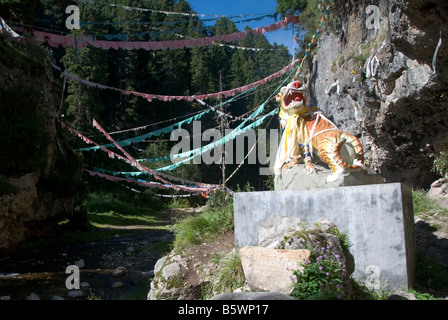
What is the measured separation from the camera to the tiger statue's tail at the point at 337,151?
5253 millimetres

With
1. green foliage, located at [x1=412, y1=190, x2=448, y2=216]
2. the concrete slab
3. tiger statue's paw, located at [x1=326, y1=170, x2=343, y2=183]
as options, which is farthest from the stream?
green foliage, located at [x1=412, y1=190, x2=448, y2=216]

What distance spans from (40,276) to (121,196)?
1811 cm

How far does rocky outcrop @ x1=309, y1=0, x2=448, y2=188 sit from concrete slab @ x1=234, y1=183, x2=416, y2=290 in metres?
4.28

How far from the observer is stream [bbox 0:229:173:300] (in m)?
8.20

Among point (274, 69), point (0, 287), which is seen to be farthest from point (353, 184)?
point (274, 69)

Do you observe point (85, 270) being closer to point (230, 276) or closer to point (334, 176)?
point (230, 276)

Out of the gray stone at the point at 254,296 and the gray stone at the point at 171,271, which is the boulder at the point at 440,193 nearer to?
the gray stone at the point at 171,271

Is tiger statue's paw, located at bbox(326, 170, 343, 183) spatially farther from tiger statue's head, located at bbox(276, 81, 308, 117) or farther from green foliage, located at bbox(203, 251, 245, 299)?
A: green foliage, located at bbox(203, 251, 245, 299)

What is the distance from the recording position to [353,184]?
525cm

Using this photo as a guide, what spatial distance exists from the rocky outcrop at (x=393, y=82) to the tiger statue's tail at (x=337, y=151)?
11.8 ft

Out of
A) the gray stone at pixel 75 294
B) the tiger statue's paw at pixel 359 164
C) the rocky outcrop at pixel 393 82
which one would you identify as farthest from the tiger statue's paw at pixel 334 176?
the gray stone at pixel 75 294

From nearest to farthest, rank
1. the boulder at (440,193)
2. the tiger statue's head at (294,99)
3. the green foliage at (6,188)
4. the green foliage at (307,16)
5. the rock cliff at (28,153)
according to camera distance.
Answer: the tiger statue's head at (294,99) → the boulder at (440,193) → the green foliage at (6,188) → the rock cliff at (28,153) → the green foliage at (307,16)
